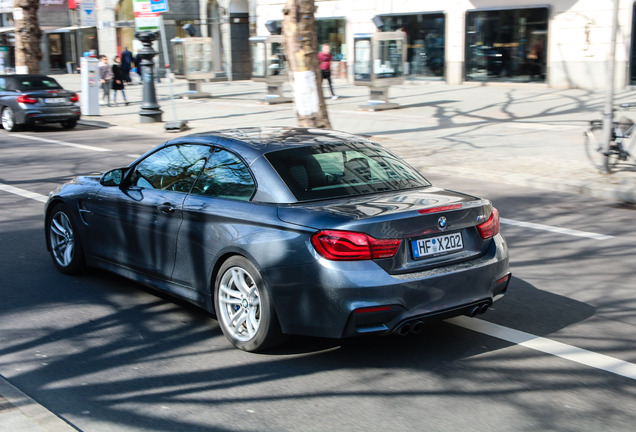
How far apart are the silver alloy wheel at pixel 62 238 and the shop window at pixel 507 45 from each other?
2271 centimetres

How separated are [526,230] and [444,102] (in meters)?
15.3

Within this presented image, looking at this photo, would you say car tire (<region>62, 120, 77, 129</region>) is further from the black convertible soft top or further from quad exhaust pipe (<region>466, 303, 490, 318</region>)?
quad exhaust pipe (<region>466, 303, 490, 318</region>)

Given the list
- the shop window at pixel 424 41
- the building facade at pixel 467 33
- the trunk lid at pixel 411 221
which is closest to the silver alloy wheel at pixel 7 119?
the building facade at pixel 467 33

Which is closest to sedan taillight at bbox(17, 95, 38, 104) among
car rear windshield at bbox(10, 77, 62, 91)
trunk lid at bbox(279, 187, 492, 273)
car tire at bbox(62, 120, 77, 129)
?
car rear windshield at bbox(10, 77, 62, 91)

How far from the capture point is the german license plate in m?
4.66

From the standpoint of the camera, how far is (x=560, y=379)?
449 centimetres

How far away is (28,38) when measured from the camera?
27.7m

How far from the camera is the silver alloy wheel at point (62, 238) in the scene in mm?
6949

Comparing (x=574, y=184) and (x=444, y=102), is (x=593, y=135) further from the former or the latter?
(x=444, y=102)

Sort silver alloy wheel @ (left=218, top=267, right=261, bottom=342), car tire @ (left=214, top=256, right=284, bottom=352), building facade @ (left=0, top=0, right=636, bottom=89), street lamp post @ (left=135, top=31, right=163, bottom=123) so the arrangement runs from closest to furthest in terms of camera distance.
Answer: car tire @ (left=214, top=256, right=284, bottom=352)
silver alloy wheel @ (left=218, top=267, right=261, bottom=342)
street lamp post @ (left=135, top=31, right=163, bottom=123)
building facade @ (left=0, top=0, right=636, bottom=89)

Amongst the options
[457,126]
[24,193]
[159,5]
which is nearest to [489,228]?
[24,193]

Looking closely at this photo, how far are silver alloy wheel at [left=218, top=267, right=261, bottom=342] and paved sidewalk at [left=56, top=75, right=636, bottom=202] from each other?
7.03 metres

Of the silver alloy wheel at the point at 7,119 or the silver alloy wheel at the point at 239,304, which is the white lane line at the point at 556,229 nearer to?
the silver alloy wheel at the point at 239,304

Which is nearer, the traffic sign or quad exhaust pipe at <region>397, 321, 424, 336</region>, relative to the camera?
quad exhaust pipe at <region>397, 321, 424, 336</region>
